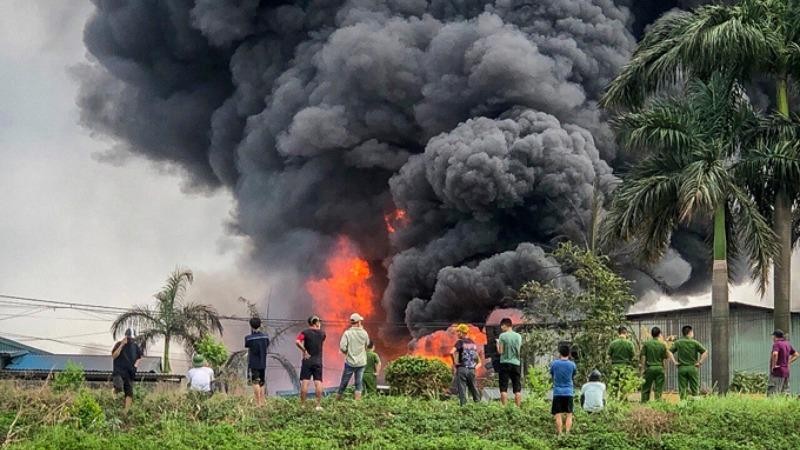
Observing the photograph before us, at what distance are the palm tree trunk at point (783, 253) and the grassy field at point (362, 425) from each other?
7.09 m

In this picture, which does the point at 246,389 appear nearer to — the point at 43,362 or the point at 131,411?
the point at 131,411

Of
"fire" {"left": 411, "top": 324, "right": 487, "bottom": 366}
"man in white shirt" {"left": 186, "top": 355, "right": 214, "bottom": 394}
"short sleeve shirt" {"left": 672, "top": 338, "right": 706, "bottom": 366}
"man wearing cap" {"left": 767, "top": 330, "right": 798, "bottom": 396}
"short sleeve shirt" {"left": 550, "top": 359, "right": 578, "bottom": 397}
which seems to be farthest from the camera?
"fire" {"left": 411, "top": 324, "right": 487, "bottom": 366}

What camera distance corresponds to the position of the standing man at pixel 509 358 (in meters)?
17.7

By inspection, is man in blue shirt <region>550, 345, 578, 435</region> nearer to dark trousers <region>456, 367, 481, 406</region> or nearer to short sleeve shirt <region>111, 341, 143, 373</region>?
dark trousers <region>456, 367, 481, 406</region>

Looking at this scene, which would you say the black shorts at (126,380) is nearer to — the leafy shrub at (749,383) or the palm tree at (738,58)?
the palm tree at (738,58)

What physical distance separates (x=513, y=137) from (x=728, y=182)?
20.0 meters

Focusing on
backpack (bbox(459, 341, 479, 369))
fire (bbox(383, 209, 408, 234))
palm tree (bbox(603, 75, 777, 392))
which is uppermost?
fire (bbox(383, 209, 408, 234))

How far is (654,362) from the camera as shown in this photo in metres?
18.9

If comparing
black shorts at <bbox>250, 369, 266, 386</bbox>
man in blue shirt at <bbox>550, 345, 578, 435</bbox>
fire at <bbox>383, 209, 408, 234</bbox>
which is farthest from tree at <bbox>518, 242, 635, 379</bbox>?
fire at <bbox>383, 209, 408, 234</bbox>

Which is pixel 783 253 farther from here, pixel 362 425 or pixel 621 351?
pixel 362 425

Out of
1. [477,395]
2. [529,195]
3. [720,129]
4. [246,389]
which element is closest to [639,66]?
[720,129]

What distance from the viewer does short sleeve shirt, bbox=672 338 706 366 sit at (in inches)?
755

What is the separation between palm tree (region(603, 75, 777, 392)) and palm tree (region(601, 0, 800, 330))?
60 centimetres

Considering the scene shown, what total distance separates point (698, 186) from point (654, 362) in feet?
19.7
